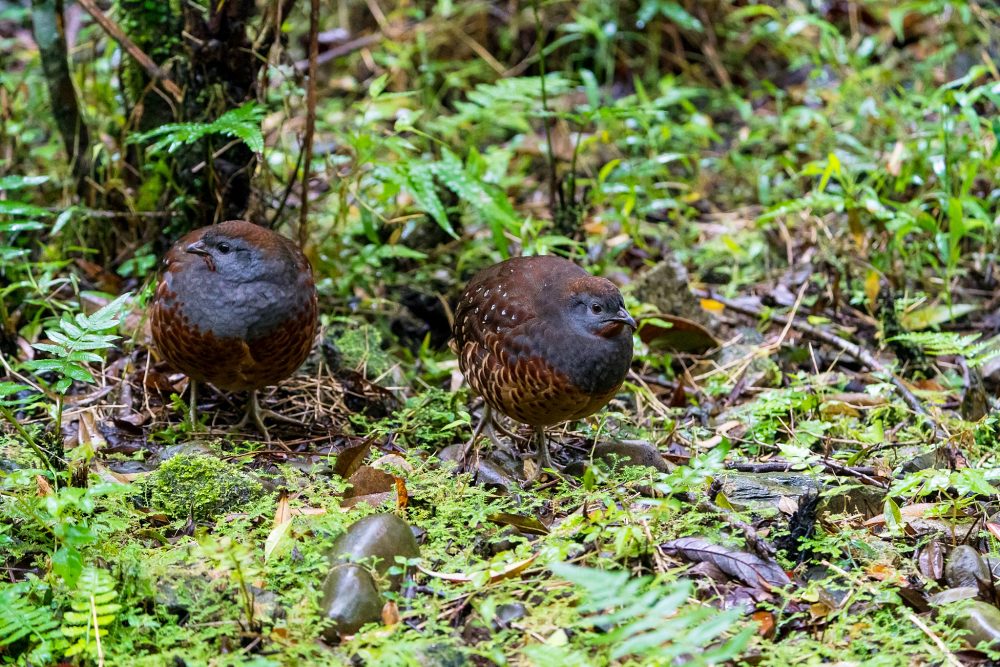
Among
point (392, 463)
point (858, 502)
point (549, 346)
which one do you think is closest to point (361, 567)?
point (392, 463)

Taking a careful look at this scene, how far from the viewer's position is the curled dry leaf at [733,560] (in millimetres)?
3258

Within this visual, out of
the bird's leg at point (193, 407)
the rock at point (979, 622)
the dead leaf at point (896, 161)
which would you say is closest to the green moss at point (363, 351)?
the bird's leg at point (193, 407)

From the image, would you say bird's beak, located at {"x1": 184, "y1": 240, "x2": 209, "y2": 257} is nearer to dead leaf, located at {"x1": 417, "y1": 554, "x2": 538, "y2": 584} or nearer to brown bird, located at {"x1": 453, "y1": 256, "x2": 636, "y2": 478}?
brown bird, located at {"x1": 453, "y1": 256, "x2": 636, "y2": 478}

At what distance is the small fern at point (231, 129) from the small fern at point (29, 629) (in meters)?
1.97

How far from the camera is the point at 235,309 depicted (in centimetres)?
413

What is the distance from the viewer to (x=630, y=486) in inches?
150

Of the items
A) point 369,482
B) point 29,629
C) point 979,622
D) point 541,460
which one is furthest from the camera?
point 541,460

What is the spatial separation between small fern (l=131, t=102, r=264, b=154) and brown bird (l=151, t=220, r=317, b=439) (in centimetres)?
36

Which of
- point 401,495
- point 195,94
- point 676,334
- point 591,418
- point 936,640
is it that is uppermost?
point 195,94

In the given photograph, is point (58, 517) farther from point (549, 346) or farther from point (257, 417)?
point (549, 346)

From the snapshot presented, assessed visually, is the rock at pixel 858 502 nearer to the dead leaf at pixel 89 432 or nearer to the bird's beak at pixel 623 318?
the bird's beak at pixel 623 318

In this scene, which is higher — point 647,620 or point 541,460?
point 647,620

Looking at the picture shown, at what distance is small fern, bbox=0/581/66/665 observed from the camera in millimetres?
2842

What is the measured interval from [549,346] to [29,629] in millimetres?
1970
